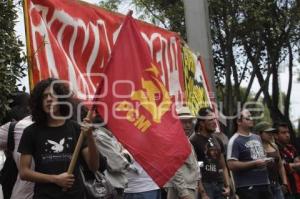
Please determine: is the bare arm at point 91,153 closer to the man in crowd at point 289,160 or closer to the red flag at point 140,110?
the red flag at point 140,110

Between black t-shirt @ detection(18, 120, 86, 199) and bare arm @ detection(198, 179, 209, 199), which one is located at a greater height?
black t-shirt @ detection(18, 120, 86, 199)

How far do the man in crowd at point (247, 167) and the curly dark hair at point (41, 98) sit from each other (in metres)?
3.66

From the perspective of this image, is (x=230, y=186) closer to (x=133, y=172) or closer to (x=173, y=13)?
(x=133, y=172)

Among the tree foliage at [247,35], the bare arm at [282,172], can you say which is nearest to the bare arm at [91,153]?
the bare arm at [282,172]

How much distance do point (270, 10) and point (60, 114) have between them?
1628cm

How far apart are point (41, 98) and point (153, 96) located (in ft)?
2.98

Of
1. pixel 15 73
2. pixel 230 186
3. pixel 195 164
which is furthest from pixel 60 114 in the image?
pixel 230 186

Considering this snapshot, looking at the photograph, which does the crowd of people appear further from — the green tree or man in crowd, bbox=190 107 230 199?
the green tree

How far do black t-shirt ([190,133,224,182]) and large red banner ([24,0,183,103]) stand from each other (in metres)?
1.76

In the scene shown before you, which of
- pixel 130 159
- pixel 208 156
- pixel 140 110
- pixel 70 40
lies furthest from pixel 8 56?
pixel 208 156

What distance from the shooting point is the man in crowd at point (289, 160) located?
9.55 metres

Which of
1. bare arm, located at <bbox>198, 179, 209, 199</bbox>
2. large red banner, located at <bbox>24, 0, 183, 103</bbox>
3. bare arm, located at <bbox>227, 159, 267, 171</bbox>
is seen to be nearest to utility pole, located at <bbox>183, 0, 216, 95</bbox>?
bare arm, located at <bbox>227, 159, 267, 171</bbox>

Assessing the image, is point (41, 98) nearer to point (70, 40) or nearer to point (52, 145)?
point (52, 145)

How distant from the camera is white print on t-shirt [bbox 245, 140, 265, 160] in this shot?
7855 mm
